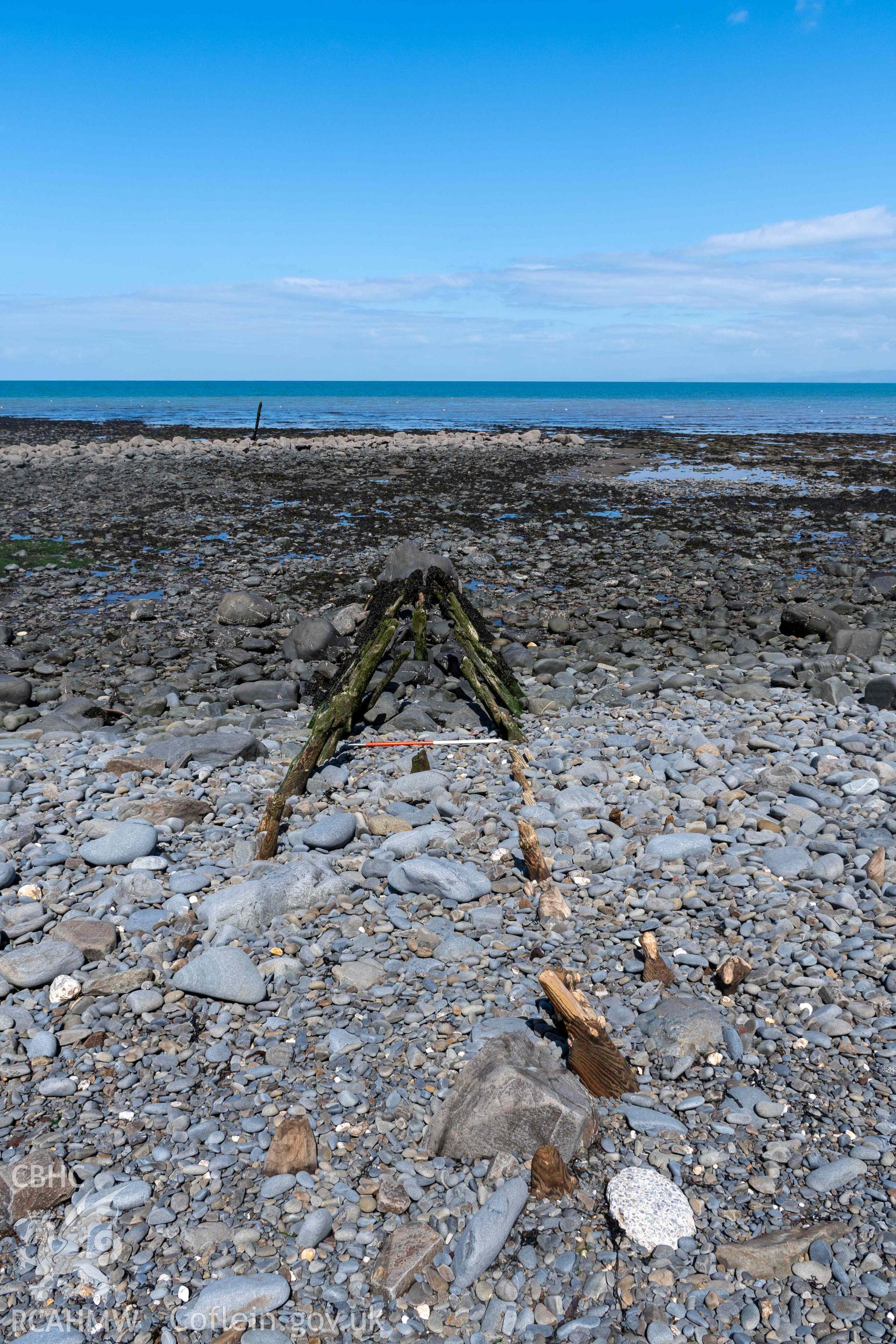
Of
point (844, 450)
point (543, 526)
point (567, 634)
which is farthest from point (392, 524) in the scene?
point (844, 450)

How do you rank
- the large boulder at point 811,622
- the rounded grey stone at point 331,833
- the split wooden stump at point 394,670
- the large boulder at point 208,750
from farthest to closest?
the large boulder at point 811,622 → the large boulder at point 208,750 → the split wooden stump at point 394,670 → the rounded grey stone at point 331,833

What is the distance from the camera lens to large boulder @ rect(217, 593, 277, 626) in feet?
43.2

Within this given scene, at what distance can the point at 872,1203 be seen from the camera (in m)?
3.36

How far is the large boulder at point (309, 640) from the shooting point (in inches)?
457

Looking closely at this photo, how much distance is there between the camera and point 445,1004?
4516mm

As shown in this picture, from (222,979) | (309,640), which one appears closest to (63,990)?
(222,979)

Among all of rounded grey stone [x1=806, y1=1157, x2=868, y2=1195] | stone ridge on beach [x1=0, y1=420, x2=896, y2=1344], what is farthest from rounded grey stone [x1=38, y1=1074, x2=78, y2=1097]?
rounded grey stone [x1=806, y1=1157, x2=868, y2=1195]

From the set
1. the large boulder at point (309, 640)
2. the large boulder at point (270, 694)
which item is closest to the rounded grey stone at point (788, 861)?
the large boulder at point (270, 694)

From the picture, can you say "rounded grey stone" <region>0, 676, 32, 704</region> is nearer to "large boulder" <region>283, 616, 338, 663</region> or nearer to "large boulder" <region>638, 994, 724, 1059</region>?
"large boulder" <region>283, 616, 338, 663</region>

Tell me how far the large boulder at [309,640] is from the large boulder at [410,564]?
2340 mm

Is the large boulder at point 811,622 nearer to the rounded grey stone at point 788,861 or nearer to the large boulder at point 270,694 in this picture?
the large boulder at point 270,694

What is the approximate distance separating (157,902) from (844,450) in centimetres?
4317

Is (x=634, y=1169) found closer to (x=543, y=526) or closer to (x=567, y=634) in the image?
(x=567, y=634)

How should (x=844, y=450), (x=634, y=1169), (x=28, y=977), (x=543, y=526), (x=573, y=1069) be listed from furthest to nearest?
1. (x=844, y=450)
2. (x=543, y=526)
3. (x=28, y=977)
4. (x=573, y=1069)
5. (x=634, y=1169)
